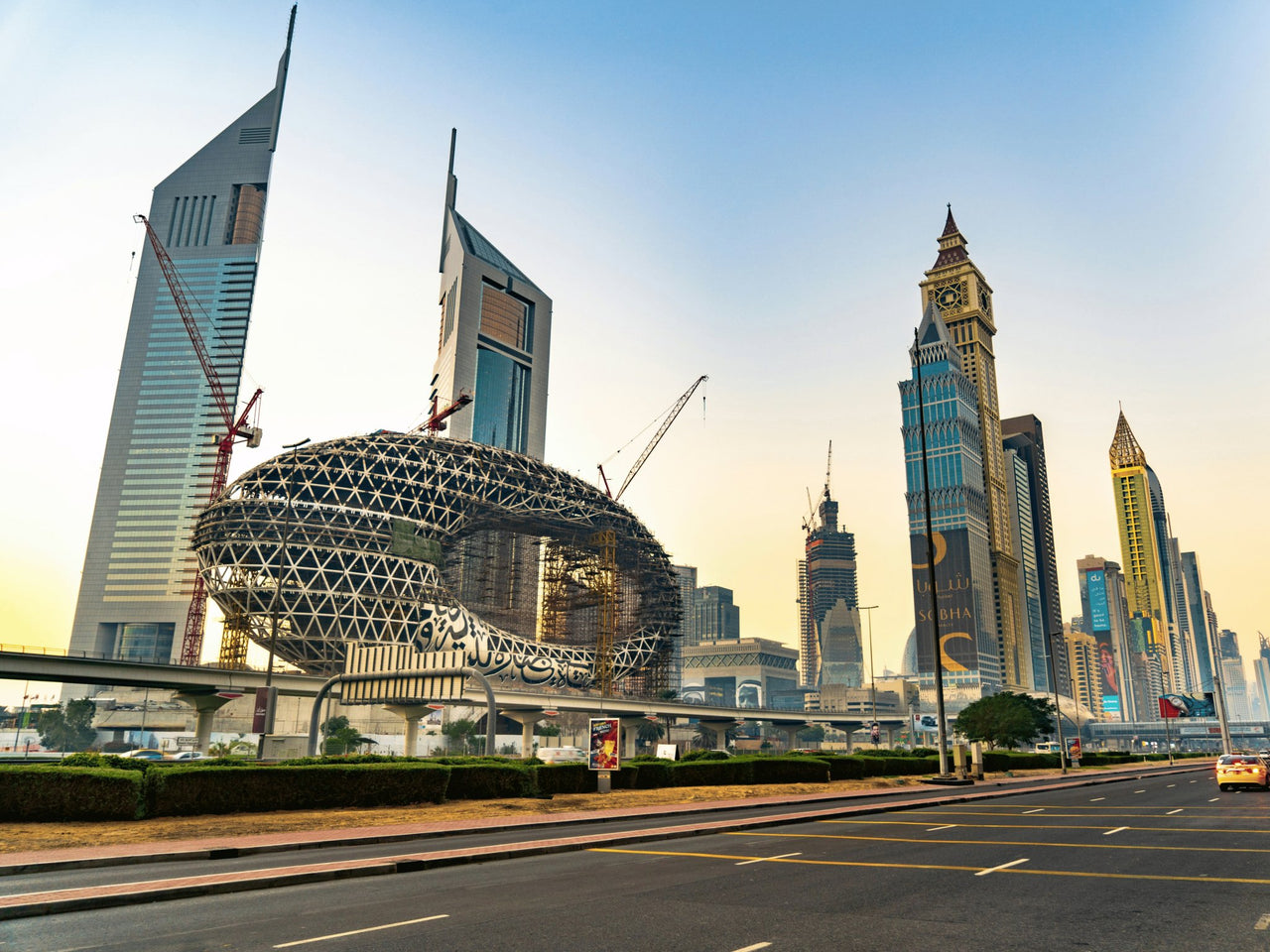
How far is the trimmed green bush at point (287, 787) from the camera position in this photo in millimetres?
23547

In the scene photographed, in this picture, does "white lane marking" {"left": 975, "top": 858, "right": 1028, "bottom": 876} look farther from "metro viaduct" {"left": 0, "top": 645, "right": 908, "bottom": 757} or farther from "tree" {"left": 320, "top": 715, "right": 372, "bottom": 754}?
"tree" {"left": 320, "top": 715, "right": 372, "bottom": 754}

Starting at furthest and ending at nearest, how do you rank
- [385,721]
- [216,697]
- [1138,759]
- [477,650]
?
[385,721] < [477,650] < [1138,759] < [216,697]

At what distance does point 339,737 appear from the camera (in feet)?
391

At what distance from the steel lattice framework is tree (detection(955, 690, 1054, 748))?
66.3m

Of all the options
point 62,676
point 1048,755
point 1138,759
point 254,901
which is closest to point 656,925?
point 254,901

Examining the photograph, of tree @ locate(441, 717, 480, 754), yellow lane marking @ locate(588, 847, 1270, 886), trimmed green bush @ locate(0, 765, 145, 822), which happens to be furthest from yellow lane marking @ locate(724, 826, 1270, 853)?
tree @ locate(441, 717, 480, 754)

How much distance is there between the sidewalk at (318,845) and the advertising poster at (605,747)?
4975 millimetres

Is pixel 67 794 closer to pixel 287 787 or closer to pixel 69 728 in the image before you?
pixel 287 787

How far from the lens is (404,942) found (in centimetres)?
962

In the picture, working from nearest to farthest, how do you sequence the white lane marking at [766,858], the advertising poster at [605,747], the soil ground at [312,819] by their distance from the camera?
the white lane marking at [766,858], the soil ground at [312,819], the advertising poster at [605,747]

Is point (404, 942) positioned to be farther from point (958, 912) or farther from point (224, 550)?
point (224, 550)

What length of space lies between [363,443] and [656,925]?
413 ft

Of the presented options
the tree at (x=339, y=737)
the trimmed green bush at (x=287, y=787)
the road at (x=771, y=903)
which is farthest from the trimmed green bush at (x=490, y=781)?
the tree at (x=339, y=737)

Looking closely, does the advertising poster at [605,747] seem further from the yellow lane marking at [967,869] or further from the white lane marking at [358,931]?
the white lane marking at [358,931]
